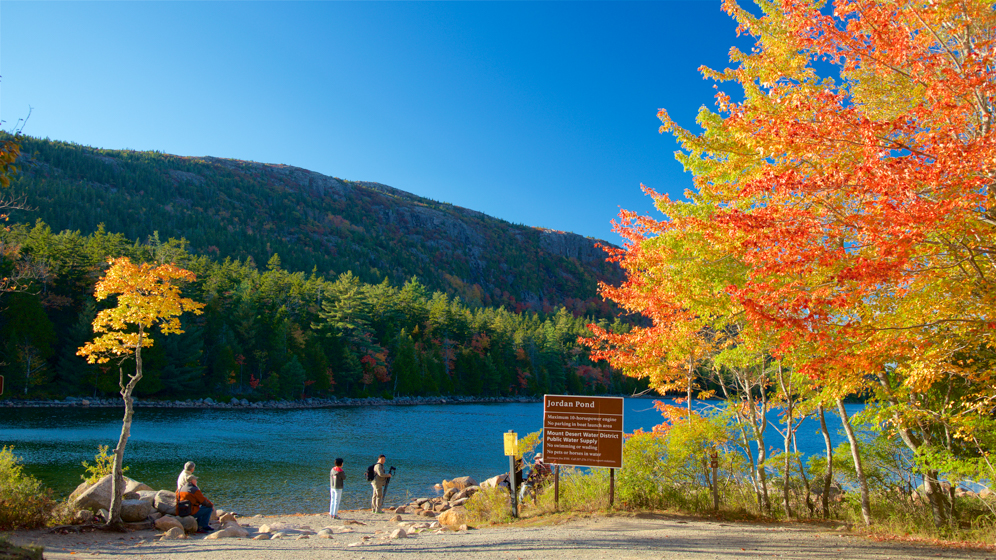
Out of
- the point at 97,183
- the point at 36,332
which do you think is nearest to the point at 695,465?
the point at 36,332

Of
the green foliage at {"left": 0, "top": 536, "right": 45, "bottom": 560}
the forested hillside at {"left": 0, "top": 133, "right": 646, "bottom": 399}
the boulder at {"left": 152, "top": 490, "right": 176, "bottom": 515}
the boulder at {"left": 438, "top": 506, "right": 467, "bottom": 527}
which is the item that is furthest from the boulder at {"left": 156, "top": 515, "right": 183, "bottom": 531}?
the forested hillside at {"left": 0, "top": 133, "right": 646, "bottom": 399}

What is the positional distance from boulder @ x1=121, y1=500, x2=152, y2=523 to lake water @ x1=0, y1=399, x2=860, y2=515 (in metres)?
5.74

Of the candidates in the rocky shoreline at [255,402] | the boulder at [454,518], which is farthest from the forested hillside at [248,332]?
the boulder at [454,518]

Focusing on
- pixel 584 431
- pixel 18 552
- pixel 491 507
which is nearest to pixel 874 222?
pixel 584 431

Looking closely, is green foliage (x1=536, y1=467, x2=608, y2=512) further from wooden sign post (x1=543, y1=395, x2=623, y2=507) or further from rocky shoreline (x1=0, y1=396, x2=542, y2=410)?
rocky shoreline (x1=0, y1=396, x2=542, y2=410)

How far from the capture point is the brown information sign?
10.3m

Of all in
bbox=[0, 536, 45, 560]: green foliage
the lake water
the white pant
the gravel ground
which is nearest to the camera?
bbox=[0, 536, 45, 560]: green foliage

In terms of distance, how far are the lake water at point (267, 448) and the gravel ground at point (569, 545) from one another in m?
3.09

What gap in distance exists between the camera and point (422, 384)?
244ft

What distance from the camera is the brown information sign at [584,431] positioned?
1032 cm

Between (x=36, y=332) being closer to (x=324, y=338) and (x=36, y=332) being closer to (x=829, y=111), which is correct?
(x=324, y=338)

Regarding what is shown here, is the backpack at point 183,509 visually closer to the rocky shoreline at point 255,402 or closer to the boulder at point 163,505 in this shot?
the boulder at point 163,505

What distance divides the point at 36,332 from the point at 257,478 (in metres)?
37.7

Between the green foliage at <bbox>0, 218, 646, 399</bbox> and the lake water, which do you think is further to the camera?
the green foliage at <bbox>0, 218, 646, 399</bbox>
